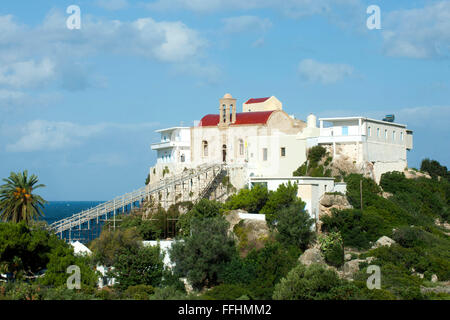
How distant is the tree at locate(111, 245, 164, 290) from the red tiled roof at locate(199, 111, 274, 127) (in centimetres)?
2039

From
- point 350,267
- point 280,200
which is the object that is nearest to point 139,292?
point 350,267

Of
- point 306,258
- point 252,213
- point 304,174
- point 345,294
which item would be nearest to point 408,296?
point 345,294

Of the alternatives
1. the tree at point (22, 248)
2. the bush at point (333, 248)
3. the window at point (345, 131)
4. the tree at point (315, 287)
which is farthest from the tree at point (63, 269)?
the window at point (345, 131)

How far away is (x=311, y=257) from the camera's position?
149 feet

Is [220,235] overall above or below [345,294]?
above

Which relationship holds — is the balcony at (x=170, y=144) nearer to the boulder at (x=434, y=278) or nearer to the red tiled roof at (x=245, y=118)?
the red tiled roof at (x=245, y=118)

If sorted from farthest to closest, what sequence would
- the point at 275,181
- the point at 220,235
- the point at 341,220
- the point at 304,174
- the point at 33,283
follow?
the point at 304,174
the point at 275,181
the point at 341,220
the point at 220,235
the point at 33,283

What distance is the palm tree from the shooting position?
46.2 metres

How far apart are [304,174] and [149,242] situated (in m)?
16.4

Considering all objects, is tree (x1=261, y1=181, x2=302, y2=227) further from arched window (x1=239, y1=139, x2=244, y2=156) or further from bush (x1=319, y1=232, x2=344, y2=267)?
arched window (x1=239, y1=139, x2=244, y2=156)

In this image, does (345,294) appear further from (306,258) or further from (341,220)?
(341,220)

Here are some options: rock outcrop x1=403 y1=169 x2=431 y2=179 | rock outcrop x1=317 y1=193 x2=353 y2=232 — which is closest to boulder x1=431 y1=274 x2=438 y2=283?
rock outcrop x1=317 y1=193 x2=353 y2=232

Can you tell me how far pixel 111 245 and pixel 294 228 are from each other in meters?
12.8
